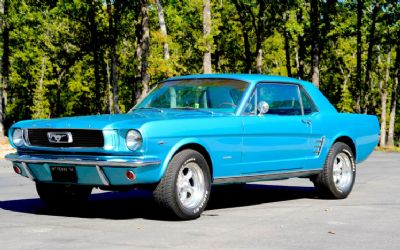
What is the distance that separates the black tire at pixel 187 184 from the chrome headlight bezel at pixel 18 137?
1812 mm

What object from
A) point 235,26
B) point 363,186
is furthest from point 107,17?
point 363,186

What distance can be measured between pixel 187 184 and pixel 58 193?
1.83 metres

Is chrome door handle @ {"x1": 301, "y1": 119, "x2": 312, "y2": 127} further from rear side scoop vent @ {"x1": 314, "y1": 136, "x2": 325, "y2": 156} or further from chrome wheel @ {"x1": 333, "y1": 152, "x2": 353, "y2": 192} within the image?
chrome wheel @ {"x1": 333, "y1": 152, "x2": 353, "y2": 192}

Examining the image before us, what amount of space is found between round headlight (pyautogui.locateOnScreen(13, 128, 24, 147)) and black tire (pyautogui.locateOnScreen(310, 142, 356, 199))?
4080 mm

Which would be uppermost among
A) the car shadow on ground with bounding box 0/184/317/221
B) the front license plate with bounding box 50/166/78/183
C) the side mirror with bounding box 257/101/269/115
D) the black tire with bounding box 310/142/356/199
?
the side mirror with bounding box 257/101/269/115

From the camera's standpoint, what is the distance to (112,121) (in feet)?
26.3

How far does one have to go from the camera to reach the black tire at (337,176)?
1038 centimetres

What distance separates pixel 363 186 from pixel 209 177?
16.3 feet

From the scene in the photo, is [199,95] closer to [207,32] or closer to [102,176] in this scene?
[102,176]

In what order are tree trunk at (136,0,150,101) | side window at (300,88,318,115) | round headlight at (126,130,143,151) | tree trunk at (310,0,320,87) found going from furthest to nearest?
tree trunk at (310,0,320,87)
tree trunk at (136,0,150,101)
side window at (300,88,318,115)
round headlight at (126,130,143,151)

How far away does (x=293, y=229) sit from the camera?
24.6 feet

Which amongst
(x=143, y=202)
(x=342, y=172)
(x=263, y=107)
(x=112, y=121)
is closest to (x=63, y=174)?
(x=112, y=121)

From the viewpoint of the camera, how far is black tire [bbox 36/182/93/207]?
9.09 metres

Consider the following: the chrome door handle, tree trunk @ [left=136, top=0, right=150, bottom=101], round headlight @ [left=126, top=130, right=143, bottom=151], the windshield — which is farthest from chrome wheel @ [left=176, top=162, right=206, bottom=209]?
tree trunk @ [left=136, top=0, right=150, bottom=101]
